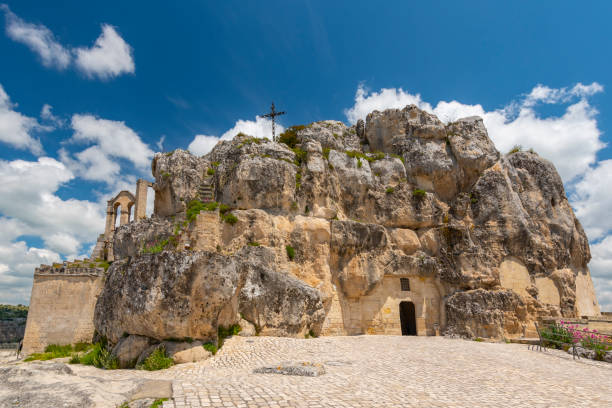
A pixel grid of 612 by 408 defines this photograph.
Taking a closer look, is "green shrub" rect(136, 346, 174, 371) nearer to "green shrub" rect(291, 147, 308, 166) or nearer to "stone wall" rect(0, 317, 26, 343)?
"green shrub" rect(291, 147, 308, 166)

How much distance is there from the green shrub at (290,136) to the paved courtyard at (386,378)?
14.1 m

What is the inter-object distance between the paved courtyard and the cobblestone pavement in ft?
0.06

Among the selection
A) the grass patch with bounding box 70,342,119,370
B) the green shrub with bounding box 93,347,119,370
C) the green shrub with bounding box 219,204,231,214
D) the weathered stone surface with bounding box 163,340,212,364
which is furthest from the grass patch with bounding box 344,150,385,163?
the green shrub with bounding box 93,347,119,370

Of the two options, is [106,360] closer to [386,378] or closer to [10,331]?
[386,378]

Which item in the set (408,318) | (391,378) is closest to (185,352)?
(391,378)

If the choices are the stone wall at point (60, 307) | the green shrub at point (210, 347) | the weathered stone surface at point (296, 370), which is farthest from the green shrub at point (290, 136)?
the weathered stone surface at point (296, 370)

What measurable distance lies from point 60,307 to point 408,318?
19.3 metres

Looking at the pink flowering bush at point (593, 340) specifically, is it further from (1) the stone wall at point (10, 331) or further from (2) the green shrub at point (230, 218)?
(1) the stone wall at point (10, 331)

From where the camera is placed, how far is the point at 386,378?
8734mm

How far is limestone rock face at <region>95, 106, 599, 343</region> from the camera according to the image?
1866 centimetres

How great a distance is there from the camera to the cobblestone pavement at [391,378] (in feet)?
22.4

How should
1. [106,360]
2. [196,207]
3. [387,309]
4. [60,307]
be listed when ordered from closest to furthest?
[106,360] → [60,307] → [196,207] → [387,309]

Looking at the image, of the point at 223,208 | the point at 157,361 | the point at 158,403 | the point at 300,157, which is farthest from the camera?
the point at 300,157

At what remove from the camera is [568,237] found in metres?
23.9
